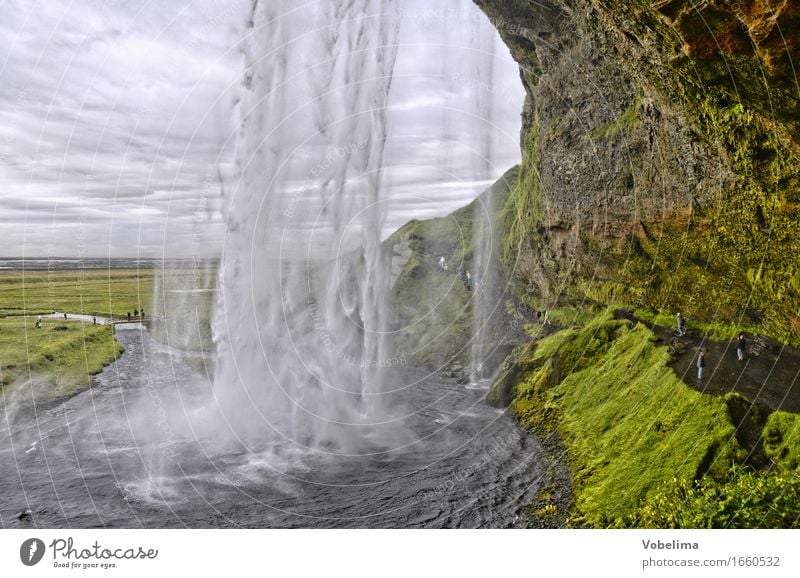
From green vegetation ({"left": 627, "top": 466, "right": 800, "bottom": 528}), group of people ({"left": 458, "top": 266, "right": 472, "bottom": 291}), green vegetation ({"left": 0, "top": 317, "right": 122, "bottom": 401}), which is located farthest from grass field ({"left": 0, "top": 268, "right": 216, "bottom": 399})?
green vegetation ({"left": 627, "top": 466, "right": 800, "bottom": 528})

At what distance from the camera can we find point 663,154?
19984 mm

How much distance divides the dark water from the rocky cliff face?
951 cm

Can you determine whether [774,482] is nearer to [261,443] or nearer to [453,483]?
[453,483]

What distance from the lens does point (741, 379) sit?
1484cm

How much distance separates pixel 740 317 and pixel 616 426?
20.5 feet

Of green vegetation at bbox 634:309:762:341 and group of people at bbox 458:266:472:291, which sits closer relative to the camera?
green vegetation at bbox 634:309:762:341

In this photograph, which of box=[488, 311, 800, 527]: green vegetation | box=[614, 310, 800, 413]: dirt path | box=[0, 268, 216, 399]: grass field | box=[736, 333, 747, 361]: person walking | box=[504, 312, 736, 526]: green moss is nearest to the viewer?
box=[488, 311, 800, 527]: green vegetation

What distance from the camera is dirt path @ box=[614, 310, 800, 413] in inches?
539

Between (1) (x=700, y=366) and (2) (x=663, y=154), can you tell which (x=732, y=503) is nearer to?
(1) (x=700, y=366)

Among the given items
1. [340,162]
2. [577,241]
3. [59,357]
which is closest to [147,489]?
[340,162]

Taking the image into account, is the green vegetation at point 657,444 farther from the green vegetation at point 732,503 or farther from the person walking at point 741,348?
the person walking at point 741,348

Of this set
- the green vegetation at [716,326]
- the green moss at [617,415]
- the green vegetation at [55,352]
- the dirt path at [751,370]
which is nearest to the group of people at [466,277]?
the green moss at [617,415]

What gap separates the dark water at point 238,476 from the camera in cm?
1352

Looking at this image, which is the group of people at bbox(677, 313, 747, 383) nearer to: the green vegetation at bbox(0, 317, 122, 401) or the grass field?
the grass field
